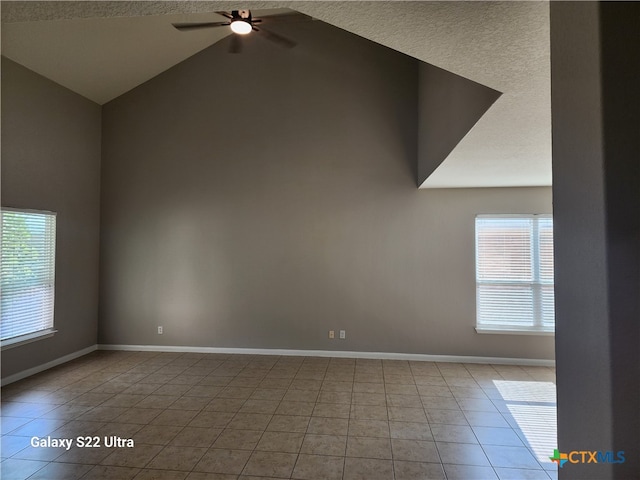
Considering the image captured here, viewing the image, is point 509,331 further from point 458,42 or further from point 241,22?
point 241,22

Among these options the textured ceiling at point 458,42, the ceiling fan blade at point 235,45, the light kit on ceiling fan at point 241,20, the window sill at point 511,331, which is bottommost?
the window sill at point 511,331

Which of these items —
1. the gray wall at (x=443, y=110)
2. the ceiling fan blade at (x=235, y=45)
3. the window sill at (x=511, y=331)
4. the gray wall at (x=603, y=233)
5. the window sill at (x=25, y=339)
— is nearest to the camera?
the gray wall at (x=603, y=233)

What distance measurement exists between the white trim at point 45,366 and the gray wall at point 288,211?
368mm

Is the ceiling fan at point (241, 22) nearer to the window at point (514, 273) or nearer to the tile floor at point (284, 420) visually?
the window at point (514, 273)

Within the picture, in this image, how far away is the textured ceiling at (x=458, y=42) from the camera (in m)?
1.33

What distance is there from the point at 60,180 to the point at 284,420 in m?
4.35

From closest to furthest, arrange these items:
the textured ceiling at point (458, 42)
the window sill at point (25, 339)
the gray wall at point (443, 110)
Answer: the textured ceiling at point (458, 42)
the gray wall at point (443, 110)
the window sill at point (25, 339)

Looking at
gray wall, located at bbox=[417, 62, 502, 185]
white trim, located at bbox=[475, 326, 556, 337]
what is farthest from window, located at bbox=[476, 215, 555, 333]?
gray wall, located at bbox=[417, 62, 502, 185]

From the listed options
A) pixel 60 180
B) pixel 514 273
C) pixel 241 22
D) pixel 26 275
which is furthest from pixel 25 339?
pixel 514 273

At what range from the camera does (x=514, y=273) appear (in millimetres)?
4641

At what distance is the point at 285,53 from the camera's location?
16.7 ft

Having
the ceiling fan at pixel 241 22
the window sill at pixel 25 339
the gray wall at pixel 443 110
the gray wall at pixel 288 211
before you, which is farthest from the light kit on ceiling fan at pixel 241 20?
the window sill at pixel 25 339

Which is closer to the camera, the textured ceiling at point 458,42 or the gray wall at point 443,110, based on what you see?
the textured ceiling at point 458,42

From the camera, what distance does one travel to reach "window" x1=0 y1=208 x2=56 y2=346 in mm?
3912
